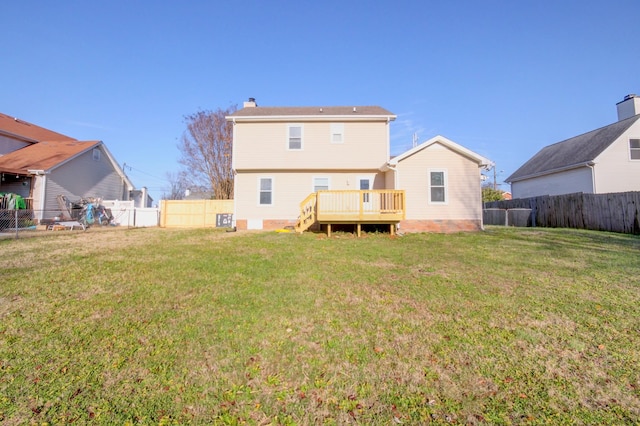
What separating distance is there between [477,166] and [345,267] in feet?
30.6

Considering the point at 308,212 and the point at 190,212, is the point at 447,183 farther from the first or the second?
the point at 190,212

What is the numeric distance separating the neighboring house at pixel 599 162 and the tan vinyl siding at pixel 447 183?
29.5 feet

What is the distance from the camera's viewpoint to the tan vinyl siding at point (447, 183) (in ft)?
39.5

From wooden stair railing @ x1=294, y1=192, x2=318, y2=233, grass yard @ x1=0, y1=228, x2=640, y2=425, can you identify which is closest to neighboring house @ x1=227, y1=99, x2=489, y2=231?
wooden stair railing @ x1=294, y1=192, x2=318, y2=233

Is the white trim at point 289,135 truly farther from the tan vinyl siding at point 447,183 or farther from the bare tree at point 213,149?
the bare tree at point 213,149

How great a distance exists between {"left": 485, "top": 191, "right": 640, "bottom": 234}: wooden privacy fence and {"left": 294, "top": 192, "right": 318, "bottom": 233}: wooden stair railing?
517 inches

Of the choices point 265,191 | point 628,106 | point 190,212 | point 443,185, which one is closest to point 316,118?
point 265,191

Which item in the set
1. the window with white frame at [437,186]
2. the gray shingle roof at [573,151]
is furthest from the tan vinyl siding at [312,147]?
the gray shingle roof at [573,151]

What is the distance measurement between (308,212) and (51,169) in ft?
48.8

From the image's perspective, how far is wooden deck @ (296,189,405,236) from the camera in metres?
10.9

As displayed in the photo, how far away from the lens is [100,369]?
8.68 ft

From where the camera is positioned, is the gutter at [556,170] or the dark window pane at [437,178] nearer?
the dark window pane at [437,178]

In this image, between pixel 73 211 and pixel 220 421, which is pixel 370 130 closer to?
pixel 220 421

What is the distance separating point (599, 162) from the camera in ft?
50.3
